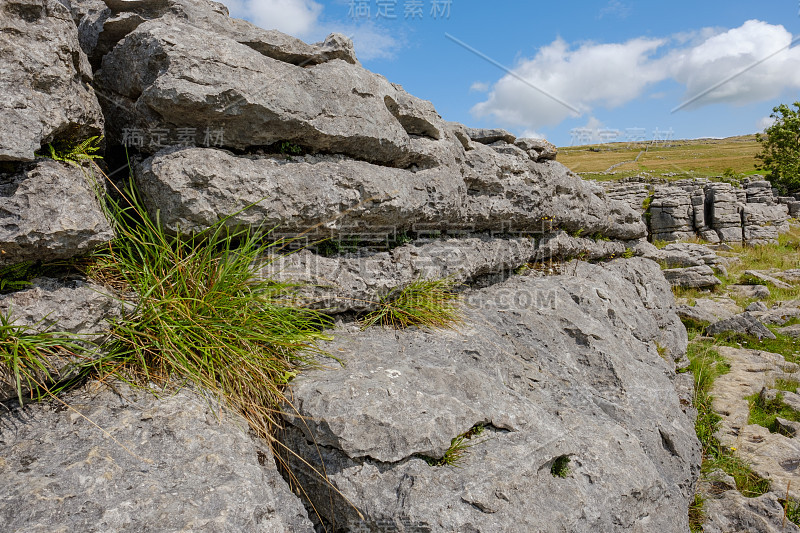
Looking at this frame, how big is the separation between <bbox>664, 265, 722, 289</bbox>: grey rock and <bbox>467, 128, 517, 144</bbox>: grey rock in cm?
1229

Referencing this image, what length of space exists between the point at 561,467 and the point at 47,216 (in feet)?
13.8

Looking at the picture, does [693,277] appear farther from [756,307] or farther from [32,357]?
[32,357]

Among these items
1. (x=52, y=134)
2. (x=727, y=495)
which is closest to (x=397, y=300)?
(x=52, y=134)

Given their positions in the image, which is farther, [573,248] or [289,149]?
[573,248]

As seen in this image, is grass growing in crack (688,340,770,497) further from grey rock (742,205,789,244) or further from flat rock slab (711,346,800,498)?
grey rock (742,205,789,244)

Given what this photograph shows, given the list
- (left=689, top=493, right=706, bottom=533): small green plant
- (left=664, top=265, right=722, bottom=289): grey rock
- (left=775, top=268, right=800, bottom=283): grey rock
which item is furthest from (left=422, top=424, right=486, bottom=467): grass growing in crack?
(left=775, top=268, right=800, bottom=283): grey rock

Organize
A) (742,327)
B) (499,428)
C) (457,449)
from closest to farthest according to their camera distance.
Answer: (457,449)
(499,428)
(742,327)

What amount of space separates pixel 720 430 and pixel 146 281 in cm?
858

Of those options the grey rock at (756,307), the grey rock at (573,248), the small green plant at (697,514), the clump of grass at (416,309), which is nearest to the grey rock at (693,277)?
the grey rock at (756,307)

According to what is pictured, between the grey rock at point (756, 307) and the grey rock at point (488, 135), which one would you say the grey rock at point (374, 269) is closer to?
the grey rock at point (488, 135)

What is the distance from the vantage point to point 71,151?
3.55 meters

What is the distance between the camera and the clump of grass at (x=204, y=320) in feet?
11.2

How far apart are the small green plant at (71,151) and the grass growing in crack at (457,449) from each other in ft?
11.0

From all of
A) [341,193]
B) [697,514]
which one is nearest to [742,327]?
[697,514]
